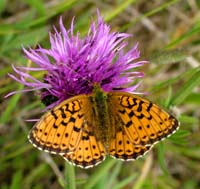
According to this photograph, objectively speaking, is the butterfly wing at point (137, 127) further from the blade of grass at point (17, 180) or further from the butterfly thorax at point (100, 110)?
the blade of grass at point (17, 180)

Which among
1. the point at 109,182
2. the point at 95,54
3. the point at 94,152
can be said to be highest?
the point at 95,54

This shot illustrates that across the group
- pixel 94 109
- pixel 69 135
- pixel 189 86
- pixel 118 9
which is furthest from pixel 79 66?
pixel 118 9

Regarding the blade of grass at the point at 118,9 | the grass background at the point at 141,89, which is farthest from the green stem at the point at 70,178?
the blade of grass at the point at 118,9

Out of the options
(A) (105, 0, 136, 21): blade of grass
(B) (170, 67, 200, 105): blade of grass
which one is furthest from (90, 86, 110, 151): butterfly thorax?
(A) (105, 0, 136, 21): blade of grass

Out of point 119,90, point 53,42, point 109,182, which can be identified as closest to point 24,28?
point 53,42

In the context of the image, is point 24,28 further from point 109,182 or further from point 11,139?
point 109,182

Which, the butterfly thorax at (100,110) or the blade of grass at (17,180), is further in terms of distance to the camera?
the blade of grass at (17,180)
